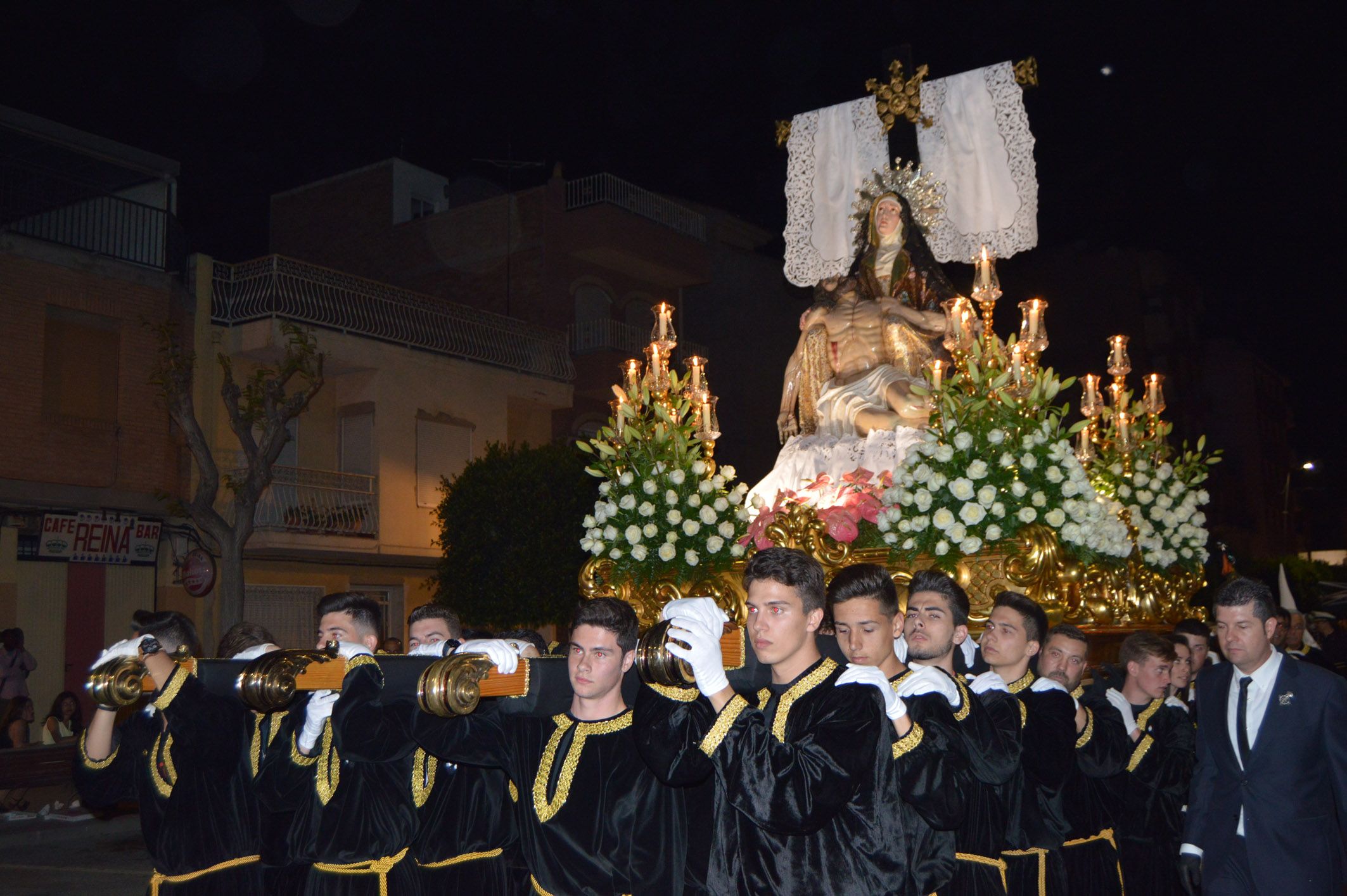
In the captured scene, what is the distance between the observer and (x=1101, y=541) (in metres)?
6.79

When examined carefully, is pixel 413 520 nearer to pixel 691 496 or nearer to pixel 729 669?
pixel 691 496

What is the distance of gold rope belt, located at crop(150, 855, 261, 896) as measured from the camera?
5148 mm

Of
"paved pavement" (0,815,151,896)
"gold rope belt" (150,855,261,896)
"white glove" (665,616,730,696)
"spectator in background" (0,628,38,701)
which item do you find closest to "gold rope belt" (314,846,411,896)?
"gold rope belt" (150,855,261,896)

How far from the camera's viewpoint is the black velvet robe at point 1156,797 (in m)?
6.10

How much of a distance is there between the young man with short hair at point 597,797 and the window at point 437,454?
17706mm

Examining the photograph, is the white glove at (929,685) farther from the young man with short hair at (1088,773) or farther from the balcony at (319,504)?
the balcony at (319,504)

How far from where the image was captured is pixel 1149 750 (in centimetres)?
605

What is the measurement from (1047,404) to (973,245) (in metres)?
2.32

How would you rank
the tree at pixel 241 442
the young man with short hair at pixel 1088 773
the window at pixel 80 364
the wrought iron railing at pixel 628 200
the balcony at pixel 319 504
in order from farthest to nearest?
the wrought iron railing at pixel 628 200, the balcony at pixel 319 504, the window at pixel 80 364, the tree at pixel 241 442, the young man with short hair at pixel 1088 773

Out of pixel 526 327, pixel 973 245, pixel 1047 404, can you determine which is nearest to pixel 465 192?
pixel 526 327

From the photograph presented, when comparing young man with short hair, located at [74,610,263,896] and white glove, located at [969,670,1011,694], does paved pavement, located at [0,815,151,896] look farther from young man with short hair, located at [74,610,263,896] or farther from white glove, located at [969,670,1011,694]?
white glove, located at [969,670,1011,694]

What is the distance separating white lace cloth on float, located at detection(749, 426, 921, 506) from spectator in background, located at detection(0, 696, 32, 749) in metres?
8.82

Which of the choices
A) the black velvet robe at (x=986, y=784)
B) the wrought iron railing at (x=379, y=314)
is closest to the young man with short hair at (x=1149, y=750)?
the black velvet robe at (x=986, y=784)

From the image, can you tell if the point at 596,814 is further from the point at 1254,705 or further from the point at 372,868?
the point at 1254,705
